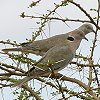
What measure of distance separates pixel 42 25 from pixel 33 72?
382 millimetres

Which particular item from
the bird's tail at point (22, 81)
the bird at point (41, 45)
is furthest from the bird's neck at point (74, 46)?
the bird's tail at point (22, 81)

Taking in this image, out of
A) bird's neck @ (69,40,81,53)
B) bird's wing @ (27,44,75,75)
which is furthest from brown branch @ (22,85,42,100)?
bird's neck @ (69,40,81,53)

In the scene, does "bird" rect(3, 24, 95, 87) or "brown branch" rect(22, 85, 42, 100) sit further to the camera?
"bird" rect(3, 24, 95, 87)

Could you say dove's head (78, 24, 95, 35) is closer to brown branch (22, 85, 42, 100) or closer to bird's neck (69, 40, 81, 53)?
bird's neck (69, 40, 81, 53)

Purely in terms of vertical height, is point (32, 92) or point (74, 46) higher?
point (74, 46)

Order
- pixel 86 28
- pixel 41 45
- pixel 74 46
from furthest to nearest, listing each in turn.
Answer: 1. pixel 86 28
2. pixel 74 46
3. pixel 41 45

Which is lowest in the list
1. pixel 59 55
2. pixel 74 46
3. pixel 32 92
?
pixel 32 92

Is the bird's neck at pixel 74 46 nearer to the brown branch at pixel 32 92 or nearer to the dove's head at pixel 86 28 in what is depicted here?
the dove's head at pixel 86 28

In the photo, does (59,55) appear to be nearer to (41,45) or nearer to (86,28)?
(41,45)

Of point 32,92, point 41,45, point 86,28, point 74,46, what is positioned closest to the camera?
point 32,92

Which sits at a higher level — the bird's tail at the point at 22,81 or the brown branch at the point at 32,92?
the bird's tail at the point at 22,81

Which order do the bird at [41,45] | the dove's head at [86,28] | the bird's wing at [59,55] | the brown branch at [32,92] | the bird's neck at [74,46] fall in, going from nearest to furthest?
the brown branch at [32,92]
the bird's wing at [59,55]
the bird at [41,45]
the bird's neck at [74,46]
the dove's head at [86,28]

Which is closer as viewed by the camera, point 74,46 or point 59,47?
point 59,47

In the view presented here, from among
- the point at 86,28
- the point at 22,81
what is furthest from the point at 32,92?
the point at 86,28
